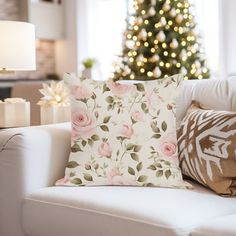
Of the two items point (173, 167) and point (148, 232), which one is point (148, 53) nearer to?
point (173, 167)

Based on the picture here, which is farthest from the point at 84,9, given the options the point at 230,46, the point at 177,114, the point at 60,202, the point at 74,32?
the point at 60,202

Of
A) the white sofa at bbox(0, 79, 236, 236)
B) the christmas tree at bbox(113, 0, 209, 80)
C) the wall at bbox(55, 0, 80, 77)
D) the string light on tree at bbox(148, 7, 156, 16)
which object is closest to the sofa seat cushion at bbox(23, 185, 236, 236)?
the white sofa at bbox(0, 79, 236, 236)

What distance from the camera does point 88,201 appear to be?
1913 millimetres

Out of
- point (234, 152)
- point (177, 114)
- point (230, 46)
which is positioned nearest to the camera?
point (234, 152)

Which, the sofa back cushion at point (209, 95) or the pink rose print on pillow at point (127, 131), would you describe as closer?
the pink rose print on pillow at point (127, 131)

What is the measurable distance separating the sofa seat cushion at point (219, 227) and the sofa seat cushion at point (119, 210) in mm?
46

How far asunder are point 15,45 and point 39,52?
4.83 m

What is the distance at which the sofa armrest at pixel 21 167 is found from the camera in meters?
2.15

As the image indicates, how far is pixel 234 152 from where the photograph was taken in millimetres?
1956

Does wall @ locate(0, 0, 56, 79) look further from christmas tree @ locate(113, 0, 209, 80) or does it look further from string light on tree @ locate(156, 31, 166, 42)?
string light on tree @ locate(156, 31, 166, 42)

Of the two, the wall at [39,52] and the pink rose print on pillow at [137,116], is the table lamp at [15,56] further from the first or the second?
the wall at [39,52]

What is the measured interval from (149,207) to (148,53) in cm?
278

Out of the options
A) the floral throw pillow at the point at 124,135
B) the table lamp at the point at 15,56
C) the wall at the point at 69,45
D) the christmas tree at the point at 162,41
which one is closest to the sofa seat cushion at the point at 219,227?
the floral throw pillow at the point at 124,135

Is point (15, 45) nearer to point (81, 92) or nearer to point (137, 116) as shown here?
point (81, 92)
